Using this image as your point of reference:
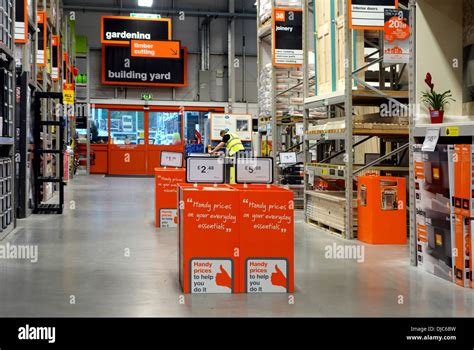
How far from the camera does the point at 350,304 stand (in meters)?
4.98

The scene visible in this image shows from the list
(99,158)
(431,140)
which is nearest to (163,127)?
(99,158)

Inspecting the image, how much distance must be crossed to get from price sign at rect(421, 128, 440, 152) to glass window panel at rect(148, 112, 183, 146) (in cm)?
2243

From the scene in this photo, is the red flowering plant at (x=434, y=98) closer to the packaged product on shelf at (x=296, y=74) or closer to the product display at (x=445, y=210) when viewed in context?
the product display at (x=445, y=210)

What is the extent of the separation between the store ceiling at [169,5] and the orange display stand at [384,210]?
2141cm

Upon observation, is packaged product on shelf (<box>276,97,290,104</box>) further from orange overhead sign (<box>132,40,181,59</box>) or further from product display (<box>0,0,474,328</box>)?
orange overhead sign (<box>132,40,181,59</box>)

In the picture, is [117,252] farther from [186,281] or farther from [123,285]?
[186,281]

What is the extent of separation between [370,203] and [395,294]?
9.18 feet

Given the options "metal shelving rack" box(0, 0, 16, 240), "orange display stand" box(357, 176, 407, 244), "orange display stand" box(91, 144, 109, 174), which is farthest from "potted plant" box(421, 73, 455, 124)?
"orange display stand" box(91, 144, 109, 174)

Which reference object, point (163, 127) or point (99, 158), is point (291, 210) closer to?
point (99, 158)

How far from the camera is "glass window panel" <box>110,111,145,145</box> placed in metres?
27.8

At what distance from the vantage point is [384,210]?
805 centimetres

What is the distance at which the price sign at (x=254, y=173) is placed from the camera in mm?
6145

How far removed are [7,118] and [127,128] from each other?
63.7 ft
